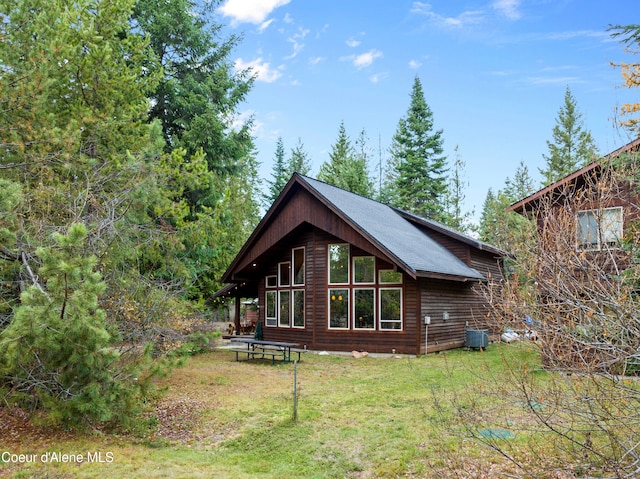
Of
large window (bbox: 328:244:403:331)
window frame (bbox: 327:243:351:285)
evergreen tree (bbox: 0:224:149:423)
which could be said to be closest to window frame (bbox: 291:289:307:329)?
large window (bbox: 328:244:403:331)

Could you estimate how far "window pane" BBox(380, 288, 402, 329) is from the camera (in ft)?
46.0

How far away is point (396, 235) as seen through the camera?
15547mm

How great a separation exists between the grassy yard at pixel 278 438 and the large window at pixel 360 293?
484 centimetres

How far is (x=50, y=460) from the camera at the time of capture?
483 centimetres

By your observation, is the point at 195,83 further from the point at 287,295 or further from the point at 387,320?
the point at 387,320

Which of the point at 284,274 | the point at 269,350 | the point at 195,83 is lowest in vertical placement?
the point at 269,350

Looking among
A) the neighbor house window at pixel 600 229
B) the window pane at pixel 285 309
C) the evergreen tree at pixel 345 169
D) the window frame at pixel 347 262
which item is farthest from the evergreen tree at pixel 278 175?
the neighbor house window at pixel 600 229

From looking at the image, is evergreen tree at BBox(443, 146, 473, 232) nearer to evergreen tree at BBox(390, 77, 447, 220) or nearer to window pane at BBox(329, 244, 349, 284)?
evergreen tree at BBox(390, 77, 447, 220)

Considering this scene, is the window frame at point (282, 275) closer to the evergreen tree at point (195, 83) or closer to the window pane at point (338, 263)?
the window pane at point (338, 263)

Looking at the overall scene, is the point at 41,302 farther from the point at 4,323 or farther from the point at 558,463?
the point at 558,463

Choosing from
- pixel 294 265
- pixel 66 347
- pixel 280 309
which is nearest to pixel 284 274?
pixel 294 265

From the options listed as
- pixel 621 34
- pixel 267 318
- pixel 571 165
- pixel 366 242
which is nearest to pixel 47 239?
pixel 621 34

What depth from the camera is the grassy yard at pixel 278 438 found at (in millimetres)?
4641

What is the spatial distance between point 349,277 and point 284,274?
3.02 meters
